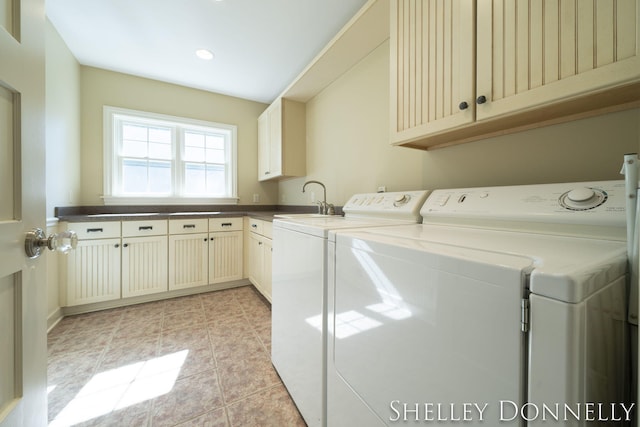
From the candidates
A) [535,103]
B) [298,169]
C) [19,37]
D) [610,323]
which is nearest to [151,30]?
[298,169]

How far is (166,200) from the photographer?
300 cm

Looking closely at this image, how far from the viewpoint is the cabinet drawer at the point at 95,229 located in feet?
7.14

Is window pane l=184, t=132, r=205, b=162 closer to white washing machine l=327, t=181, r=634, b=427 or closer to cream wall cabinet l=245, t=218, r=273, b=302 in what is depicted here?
cream wall cabinet l=245, t=218, r=273, b=302

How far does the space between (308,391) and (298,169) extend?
7.04 ft

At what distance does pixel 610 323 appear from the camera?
42 centimetres

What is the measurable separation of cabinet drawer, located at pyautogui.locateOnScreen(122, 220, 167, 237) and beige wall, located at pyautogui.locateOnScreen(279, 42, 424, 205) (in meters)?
1.63

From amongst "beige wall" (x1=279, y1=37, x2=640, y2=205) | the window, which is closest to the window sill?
the window

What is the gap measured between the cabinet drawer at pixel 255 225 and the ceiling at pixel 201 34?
1641 millimetres

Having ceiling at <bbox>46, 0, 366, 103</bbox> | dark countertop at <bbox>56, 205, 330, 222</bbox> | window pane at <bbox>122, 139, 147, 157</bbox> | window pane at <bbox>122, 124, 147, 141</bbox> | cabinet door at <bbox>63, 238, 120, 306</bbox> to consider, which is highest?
ceiling at <bbox>46, 0, 366, 103</bbox>

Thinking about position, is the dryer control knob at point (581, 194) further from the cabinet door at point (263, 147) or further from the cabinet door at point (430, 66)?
the cabinet door at point (263, 147)

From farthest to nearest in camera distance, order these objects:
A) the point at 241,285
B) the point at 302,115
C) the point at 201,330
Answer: the point at 241,285 < the point at 302,115 < the point at 201,330

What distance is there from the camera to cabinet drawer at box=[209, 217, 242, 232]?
279 cm

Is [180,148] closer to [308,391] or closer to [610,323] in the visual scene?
[308,391]

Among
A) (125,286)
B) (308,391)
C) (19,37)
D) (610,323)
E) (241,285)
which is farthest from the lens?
(241,285)
